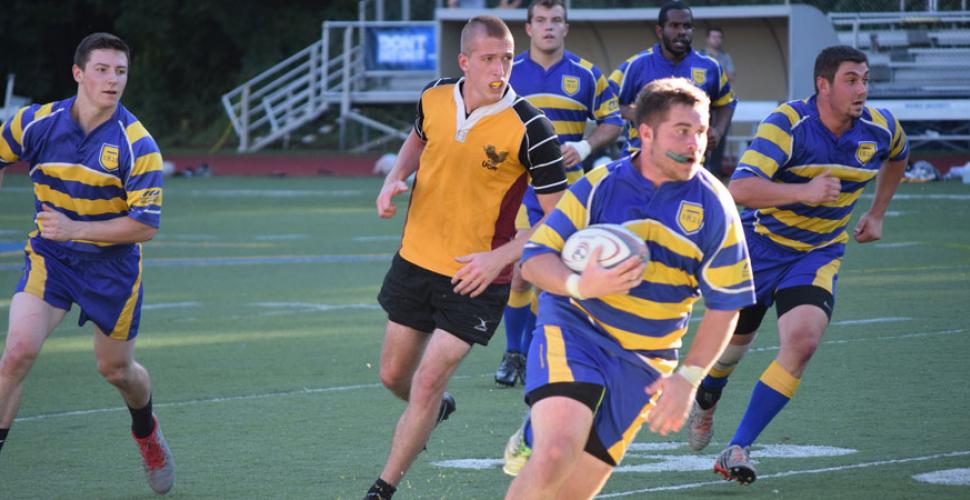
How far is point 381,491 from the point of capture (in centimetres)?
647

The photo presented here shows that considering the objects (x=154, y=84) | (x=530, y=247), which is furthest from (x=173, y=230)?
(x=154, y=84)

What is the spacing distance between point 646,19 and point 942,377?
20.9 metres

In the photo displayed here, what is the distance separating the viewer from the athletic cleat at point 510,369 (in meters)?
Result: 9.85

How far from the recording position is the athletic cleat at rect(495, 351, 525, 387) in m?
9.85

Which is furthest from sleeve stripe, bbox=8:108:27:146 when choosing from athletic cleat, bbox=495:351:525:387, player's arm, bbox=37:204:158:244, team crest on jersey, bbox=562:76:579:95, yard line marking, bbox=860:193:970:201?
yard line marking, bbox=860:193:970:201

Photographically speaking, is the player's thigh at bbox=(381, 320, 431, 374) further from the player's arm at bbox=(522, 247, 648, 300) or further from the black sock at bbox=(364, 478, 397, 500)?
the player's arm at bbox=(522, 247, 648, 300)

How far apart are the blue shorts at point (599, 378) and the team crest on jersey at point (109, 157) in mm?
2608

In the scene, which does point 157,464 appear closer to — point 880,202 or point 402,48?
point 880,202

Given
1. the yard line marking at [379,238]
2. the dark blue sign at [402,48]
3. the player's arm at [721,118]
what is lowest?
the yard line marking at [379,238]

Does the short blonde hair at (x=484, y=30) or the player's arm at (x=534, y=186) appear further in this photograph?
the short blonde hair at (x=484, y=30)

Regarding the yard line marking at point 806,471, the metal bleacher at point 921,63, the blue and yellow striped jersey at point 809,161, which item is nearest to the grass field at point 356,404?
the yard line marking at point 806,471

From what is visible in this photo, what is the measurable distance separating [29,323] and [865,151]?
160 inches

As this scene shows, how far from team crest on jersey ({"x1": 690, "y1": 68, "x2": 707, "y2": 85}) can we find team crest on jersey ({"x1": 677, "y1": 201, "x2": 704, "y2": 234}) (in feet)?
20.9

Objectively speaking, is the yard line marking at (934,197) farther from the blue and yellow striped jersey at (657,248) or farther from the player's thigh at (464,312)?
the blue and yellow striped jersey at (657,248)
